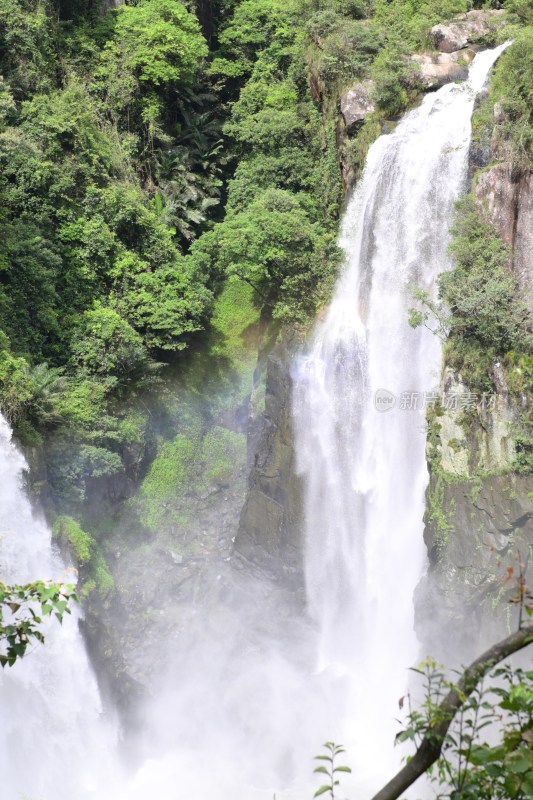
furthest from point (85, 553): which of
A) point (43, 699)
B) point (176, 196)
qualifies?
point (176, 196)

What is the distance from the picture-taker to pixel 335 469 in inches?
721

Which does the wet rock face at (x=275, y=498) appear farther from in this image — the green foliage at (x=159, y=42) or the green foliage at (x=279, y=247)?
the green foliage at (x=159, y=42)

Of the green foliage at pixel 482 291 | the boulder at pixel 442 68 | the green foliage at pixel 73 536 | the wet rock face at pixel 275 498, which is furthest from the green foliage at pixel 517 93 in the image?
the green foliage at pixel 73 536

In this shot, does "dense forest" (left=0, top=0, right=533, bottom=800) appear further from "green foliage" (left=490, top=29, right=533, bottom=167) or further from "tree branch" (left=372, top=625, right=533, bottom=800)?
"tree branch" (left=372, top=625, right=533, bottom=800)

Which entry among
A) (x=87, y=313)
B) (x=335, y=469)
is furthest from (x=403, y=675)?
(x=87, y=313)

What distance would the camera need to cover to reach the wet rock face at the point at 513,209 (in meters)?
15.0

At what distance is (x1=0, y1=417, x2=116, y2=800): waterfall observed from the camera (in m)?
14.5

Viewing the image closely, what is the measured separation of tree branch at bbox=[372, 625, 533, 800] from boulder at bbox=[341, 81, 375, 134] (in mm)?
19891

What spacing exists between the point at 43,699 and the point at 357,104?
16.7 metres

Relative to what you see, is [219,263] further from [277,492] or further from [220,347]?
[277,492]

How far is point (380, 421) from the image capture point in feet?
57.6

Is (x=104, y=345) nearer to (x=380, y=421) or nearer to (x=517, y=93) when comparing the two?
(x=380, y=421)

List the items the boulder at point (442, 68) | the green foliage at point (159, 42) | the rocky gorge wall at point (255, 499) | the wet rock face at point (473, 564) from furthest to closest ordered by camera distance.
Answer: the green foliage at point (159, 42), the boulder at point (442, 68), the rocky gorge wall at point (255, 499), the wet rock face at point (473, 564)

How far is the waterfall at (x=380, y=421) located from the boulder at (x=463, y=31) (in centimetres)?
194
